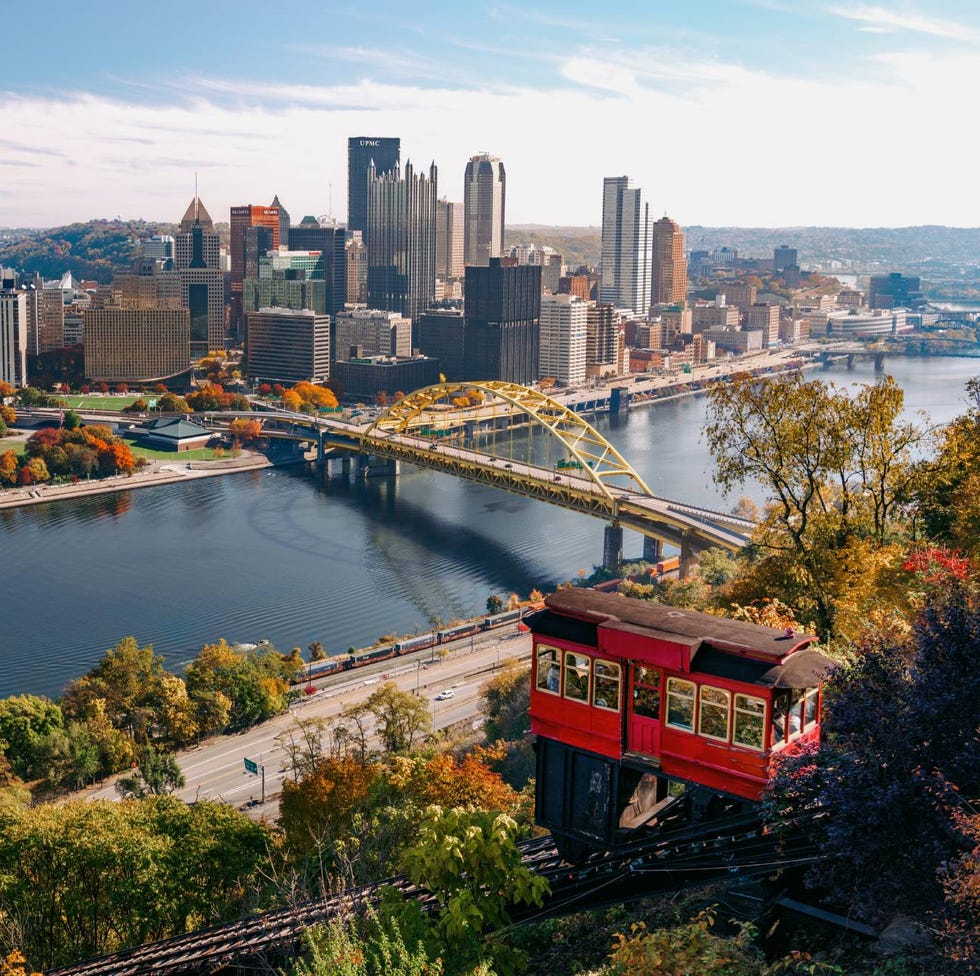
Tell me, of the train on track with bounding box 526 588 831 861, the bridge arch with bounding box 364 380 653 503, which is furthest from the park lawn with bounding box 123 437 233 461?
the train on track with bounding box 526 588 831 861

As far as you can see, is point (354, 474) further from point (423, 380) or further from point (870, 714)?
point (870, 714)

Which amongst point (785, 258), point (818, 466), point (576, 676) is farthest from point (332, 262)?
point (576, 676)

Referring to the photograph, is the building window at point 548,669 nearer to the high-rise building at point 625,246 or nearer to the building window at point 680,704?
the building window at point 680,704

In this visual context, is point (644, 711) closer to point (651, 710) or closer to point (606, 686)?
point (651, 710)

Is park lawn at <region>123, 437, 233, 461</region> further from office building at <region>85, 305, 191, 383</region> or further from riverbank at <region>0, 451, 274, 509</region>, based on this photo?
office building at <region>85, 305, 191, 383</region>

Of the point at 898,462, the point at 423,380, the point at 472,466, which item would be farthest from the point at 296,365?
the point at 898,462

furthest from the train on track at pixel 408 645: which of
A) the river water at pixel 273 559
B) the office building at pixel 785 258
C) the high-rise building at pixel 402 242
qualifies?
the office building at pixel 785 258
